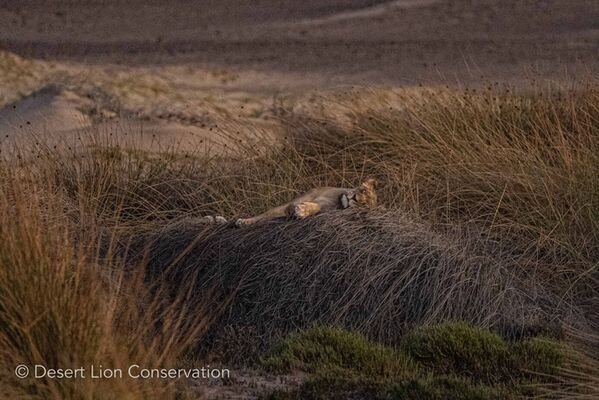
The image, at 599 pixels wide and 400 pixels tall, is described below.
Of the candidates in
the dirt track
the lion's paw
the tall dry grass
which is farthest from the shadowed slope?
the dirt track

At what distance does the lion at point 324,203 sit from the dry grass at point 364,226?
0.10 m

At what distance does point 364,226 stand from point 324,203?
1.21ft

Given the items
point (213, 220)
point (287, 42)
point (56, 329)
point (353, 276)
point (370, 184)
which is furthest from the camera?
point (287, 42)

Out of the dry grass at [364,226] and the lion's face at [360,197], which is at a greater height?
the lion's face at [360,197]

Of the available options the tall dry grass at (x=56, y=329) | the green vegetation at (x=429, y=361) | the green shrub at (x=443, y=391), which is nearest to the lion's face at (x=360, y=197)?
the green vegetation at (x=429, y=361)

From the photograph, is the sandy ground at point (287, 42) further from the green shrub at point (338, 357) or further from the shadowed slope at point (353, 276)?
the green shrub at point (338, 357)

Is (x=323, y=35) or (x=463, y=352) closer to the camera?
(x=463, y=352)

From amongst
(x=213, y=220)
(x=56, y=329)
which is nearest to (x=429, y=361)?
(x=56, y=329)

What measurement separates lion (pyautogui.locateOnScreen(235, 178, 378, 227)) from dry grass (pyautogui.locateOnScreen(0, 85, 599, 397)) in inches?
3.8

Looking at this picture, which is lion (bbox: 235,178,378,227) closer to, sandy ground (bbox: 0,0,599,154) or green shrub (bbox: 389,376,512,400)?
green shrub (bbox: 389,376,512,400)

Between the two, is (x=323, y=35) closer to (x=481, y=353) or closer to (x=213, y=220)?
(x=213, y=220)

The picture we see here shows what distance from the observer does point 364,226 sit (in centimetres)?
857

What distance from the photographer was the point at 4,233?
6.44m

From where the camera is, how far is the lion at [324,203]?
28.5 ft
